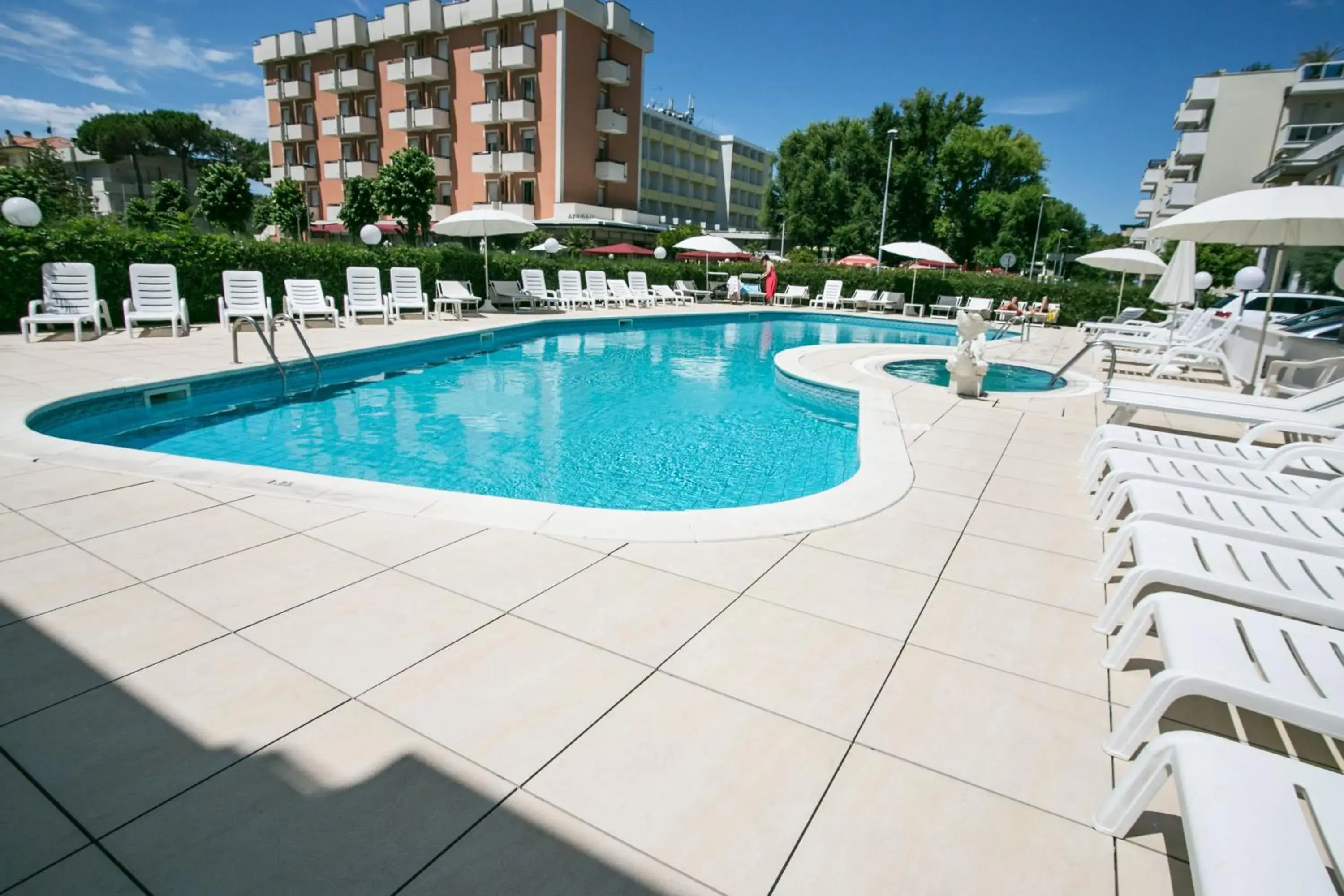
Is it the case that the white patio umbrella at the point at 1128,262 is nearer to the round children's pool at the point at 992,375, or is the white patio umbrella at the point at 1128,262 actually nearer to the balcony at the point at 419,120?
the round children's pool at the point at 992,375

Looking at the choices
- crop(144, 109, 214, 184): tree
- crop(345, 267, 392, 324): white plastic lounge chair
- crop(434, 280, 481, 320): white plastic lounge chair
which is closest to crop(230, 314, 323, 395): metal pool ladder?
crop(345, 267, 392, 324): white plastic lounge chair

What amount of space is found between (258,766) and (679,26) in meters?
41.6

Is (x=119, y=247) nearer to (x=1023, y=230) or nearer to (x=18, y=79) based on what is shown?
(x=1023, y=230)

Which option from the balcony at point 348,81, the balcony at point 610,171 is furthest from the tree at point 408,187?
the balcony at point 348,81

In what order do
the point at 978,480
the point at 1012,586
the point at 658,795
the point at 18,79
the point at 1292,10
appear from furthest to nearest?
the point at 18,79 → the point at 1292,10 → the point at 978,480 → the point at 1012,586 → the point at 658,795

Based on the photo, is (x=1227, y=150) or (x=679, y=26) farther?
(x=679, y=26)

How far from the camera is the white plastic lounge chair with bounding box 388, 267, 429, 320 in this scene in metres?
13.6

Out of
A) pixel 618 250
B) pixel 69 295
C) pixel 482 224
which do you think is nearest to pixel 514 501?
pixel 69 295

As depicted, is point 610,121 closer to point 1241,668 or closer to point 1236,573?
point 1236,573

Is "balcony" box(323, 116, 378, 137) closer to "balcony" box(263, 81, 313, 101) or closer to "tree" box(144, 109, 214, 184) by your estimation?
"balcony" box(263, 81, 313, 101)

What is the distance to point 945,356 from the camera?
1127 cm

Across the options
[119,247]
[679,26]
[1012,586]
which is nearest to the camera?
A: [1012,586]

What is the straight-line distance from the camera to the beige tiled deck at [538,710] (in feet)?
5.10

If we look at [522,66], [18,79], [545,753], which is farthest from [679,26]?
[18,79]
